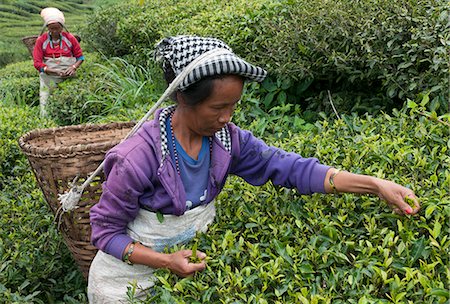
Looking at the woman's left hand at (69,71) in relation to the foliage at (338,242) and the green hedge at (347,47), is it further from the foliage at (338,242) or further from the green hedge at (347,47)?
the foliage at (338,242)

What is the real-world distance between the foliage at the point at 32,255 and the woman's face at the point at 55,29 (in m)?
3.04

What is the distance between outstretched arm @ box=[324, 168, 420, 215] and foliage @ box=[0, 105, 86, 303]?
1.43 meters

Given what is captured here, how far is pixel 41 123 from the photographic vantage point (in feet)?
14.6

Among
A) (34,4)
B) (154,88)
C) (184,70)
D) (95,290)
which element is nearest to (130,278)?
(95,290)

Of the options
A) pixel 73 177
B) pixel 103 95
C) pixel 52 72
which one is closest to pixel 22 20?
pixel 52 72

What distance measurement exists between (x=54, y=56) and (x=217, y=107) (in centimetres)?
505

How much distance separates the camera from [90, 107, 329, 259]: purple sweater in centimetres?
187

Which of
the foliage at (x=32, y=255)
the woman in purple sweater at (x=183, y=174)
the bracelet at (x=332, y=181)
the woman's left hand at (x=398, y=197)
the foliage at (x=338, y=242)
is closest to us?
the foliage at (x=338, y=242)

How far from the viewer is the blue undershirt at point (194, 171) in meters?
1.95

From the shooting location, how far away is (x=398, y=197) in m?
1.72

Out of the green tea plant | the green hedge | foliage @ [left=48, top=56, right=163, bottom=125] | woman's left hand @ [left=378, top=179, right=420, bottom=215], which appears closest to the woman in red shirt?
foliage @ [left=48, top=56, right=163, bottom=125]

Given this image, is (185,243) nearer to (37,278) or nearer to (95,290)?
(95,290)

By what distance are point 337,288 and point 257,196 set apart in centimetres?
67

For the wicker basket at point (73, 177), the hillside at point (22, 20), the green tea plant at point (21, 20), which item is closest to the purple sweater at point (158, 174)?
the wicker basket at point (73, 177)
